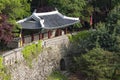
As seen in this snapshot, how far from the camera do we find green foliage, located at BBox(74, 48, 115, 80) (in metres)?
41.5

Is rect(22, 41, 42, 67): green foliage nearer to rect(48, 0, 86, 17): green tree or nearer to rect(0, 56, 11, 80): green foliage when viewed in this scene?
rect(0, 56, 11, 80): green foliage

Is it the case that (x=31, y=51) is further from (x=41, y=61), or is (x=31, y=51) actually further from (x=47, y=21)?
(x=47, y=21)

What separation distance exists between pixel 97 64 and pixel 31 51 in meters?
6.34

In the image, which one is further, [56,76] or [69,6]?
[69,6]

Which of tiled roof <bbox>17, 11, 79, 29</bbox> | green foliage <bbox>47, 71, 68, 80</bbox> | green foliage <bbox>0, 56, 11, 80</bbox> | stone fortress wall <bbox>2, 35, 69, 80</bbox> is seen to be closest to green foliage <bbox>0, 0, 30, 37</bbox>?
tiled roof <bbox>17, 11, 79, 29</bbox>

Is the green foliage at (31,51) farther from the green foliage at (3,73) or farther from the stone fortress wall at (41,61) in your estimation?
the green foliage at (3,73)

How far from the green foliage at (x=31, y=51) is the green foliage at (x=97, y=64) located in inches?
168

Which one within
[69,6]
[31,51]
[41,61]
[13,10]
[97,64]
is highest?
[13,10]

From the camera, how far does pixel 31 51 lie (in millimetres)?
40062

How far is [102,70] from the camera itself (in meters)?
41.4

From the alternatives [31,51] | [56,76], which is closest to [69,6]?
[56,76]

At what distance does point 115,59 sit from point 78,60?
3.51 m

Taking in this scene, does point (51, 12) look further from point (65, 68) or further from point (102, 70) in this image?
point (102, 70)

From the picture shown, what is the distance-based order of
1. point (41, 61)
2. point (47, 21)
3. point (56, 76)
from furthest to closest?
point (47, 21) < point (56, 76) < point (41, 61)
